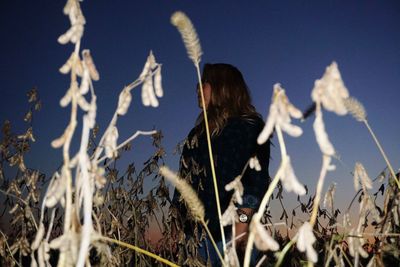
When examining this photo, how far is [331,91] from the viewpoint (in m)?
0.76

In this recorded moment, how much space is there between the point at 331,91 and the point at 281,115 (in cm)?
9

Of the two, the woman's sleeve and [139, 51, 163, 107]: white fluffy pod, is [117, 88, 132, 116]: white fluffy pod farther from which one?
the woman's sleeve

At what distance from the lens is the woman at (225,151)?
255cm

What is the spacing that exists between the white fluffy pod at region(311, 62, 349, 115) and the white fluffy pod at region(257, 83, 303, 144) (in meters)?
0.04

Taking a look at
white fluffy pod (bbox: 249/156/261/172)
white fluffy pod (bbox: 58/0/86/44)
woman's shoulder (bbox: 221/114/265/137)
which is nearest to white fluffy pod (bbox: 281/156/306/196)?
white fluffy pod (bbox: 249/156/261/172)

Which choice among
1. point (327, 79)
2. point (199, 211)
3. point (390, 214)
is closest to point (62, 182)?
point (199, 211)

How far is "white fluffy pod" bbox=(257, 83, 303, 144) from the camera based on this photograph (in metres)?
0.77

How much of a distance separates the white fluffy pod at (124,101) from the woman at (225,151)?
1451mm

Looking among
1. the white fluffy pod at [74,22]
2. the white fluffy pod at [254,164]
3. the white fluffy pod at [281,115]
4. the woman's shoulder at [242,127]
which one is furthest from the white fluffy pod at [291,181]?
the woman's shoulder at [242,127]

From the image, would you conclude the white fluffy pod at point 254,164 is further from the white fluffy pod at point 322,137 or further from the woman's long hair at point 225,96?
the woman's long hair at point 225,96

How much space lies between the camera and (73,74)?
0.88 metres

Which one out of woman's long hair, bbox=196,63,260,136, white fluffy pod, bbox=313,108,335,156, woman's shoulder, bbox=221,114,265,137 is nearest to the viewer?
white fluffy pod, bbox=313,108,335,156

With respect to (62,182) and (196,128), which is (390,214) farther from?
(196,128)

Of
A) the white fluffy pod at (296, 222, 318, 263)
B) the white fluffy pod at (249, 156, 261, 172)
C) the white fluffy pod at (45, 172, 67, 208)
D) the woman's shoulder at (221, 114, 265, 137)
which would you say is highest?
the woman's shoulder at (221, 114, 265, 137)
